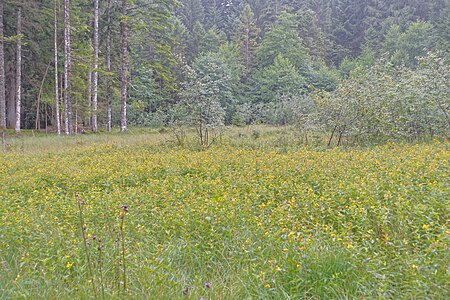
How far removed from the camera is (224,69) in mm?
34031

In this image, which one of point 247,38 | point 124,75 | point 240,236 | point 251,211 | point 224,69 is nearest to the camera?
point 240,236

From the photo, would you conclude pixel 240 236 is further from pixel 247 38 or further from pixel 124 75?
pixel 247 38

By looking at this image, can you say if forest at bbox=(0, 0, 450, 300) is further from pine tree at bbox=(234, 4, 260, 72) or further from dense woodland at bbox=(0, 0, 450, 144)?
pine tree at bbox=(234, 4, 260, 72)

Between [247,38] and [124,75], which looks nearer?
[124,75]

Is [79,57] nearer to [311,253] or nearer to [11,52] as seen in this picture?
[11,52]

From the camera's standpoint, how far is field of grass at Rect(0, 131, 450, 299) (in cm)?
282

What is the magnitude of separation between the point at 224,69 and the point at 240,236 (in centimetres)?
3174

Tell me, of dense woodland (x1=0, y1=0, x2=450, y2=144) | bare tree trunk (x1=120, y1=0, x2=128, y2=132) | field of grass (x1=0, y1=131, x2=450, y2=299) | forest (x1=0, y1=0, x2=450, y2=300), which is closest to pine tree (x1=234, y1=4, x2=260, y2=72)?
dense woodland (x1=0, y1=0, x2=450, y2=144)

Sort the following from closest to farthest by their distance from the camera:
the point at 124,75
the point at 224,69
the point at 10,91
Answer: the point at 124,75
the point at 10,91
the point at 224,69

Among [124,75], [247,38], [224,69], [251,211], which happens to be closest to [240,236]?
[251,211]

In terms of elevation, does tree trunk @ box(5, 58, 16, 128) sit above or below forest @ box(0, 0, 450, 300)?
above

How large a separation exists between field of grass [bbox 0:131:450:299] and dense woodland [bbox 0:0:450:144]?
16.6 feet

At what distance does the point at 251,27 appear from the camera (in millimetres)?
45594

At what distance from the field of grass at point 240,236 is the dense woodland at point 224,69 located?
505 cm
